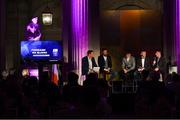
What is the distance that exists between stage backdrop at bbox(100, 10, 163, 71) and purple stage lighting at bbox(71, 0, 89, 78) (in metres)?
4.82

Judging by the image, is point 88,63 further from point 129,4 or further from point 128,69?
point 129,4

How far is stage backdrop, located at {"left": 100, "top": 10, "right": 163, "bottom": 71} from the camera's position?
76.7 ft

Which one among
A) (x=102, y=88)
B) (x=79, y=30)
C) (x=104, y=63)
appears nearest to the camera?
(x=102, y=88)

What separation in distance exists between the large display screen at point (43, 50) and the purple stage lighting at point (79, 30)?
122 cm

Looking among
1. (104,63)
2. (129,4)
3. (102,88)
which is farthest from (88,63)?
(102,88)

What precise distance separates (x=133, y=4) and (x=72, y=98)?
619 inches

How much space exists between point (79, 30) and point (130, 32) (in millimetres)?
5698

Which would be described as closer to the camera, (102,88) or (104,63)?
(102,88)

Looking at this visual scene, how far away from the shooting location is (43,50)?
55.3ft

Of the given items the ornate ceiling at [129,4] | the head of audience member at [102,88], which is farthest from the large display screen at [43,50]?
the head of audience member at [102,88]

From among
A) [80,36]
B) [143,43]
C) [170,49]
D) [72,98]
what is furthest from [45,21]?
[72,98]

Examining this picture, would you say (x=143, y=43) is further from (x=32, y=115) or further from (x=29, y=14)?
(x=32, y=115)

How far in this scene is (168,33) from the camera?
797 inches

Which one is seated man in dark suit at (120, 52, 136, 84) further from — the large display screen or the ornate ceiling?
the ornate ceiling
